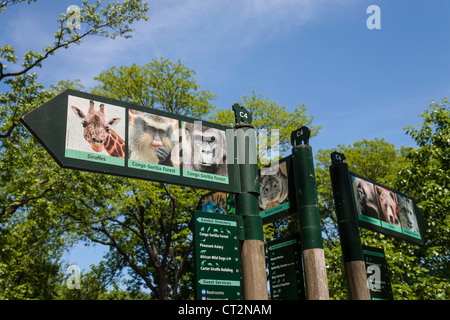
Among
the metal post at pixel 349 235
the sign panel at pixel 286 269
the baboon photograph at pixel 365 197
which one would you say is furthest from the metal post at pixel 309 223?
the baboon photograph at pixel 365 197

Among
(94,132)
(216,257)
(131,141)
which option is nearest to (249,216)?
(216,257)

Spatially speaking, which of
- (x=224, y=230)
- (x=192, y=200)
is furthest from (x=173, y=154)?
(x=192, y=200)

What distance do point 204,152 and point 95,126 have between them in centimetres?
131

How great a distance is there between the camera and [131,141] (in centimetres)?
466

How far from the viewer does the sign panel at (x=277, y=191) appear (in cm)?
540

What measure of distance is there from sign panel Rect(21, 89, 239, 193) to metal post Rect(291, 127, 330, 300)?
816 mm

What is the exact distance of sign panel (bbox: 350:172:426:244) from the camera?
654 centimetres

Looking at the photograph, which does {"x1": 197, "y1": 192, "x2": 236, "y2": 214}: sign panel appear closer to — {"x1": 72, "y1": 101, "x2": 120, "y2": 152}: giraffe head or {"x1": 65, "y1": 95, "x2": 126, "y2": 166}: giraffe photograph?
{"x1": 65, "y1": 95, "x2": 126, "y2": 166}: giraffe photograph

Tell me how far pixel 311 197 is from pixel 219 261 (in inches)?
55.4

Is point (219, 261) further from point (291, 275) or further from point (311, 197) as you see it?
point (311, 197)

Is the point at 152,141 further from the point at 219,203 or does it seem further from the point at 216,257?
the point at 219,203

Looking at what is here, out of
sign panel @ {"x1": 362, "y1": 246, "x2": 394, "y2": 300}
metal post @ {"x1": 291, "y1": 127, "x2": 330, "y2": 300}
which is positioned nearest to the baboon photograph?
sign panel @ {"x1": 362, "y1": 246, "x2": 394, "y2": 300}

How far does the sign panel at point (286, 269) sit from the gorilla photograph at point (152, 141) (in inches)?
63.7
